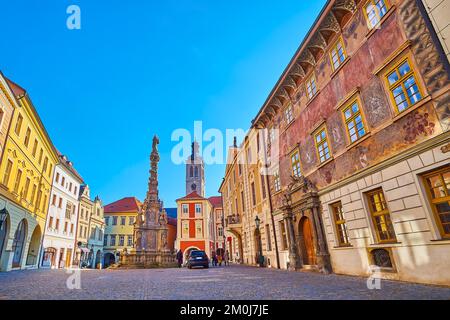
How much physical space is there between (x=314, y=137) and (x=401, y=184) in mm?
5947

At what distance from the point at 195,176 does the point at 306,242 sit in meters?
75.5

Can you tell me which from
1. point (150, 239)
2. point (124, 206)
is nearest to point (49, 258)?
point (150, 239)

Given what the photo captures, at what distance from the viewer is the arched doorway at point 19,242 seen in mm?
20889

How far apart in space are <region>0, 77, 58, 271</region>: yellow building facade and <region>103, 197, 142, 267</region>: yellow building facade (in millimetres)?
27716

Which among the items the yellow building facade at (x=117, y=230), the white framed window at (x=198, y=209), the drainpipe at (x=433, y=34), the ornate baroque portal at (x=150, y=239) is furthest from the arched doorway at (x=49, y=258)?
the drainpipe at (x=433, y=34)

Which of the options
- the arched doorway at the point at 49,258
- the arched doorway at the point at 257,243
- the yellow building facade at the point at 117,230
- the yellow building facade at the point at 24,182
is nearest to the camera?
the yellow building facade at the point at 24,182

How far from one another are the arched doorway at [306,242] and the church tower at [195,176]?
71221 millimetres

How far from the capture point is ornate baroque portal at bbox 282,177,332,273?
493 inches

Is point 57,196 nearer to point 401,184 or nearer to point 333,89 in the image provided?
point 333,89

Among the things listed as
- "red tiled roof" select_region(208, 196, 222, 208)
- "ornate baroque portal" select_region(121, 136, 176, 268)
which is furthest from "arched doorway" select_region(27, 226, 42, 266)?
"red tiled roof" select_region(208, 196, 222, 208)

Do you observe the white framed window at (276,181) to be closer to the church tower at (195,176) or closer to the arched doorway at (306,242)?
the arched doorway at (306,242)

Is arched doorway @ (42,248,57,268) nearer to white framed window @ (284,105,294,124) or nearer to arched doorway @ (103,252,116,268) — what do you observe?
arched doorway @ (103,252,116,268)

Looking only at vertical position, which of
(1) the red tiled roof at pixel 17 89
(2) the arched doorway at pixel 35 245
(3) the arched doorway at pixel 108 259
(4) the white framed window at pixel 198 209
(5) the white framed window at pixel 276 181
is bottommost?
(3) the arched doorway at pixel 108 259
